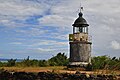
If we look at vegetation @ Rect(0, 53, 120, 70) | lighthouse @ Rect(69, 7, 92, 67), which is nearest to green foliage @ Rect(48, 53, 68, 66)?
vegetation @ Rect(0, 53, 120, 70)

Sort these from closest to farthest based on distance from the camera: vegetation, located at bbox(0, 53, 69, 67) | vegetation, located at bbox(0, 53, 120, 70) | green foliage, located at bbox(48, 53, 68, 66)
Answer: vegetation, located at bbox(0, 53, 120, 70) < vegetation, located at bbox(0, 53, 69, 67) < green foliage, located at bbox(48, 53, 68, 66)

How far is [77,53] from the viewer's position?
2591 cm

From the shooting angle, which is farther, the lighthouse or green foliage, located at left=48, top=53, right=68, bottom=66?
green foliage, located at left=48, top=53, right=68, bottom=66

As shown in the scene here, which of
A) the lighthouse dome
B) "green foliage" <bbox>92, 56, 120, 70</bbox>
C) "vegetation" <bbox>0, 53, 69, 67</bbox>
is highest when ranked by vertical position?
the lighthouse dome

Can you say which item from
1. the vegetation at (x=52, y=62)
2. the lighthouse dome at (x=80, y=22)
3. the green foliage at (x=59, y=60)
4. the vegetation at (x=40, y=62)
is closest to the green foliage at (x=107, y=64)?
the vegetation at (x=52, y=62)

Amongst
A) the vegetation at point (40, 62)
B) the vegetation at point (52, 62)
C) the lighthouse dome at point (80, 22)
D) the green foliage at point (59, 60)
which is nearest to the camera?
the vegetation at point (52, 62)

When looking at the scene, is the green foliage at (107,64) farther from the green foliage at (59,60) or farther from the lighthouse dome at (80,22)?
the green foliage at (59,60)

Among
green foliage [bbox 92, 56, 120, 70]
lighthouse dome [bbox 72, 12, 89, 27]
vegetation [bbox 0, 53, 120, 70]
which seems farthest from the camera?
lighthouse dome [bbox 72, 12, 89, 27]

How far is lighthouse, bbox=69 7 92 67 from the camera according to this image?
2578cm

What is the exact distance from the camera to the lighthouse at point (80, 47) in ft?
84.6

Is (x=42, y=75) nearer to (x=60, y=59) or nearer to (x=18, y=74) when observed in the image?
(x=18, y=74)

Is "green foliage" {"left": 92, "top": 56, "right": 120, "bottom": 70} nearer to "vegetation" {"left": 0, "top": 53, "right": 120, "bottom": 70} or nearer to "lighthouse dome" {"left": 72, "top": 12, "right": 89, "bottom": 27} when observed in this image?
"vegetation" {"left": 0, "top": 53, "right": 120, "bottom": 70}

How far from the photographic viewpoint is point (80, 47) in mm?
25781

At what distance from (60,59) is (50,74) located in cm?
1650
